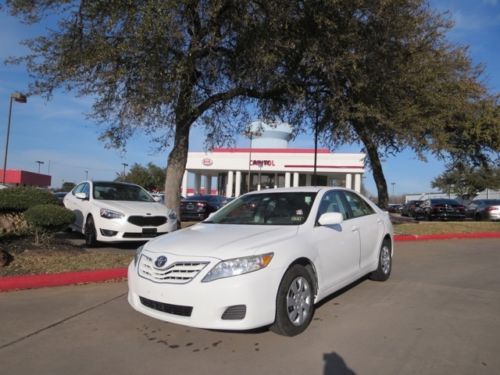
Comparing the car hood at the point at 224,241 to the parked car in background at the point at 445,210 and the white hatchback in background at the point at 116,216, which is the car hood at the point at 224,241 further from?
the parked car in background at the point at 445,210

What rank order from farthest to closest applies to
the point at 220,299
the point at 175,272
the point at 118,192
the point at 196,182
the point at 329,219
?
the point at 196,182, the point at 118,192, the point at 329,219, the point at 175,272, the point at 220,299

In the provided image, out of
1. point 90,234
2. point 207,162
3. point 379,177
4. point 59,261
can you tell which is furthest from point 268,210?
point 207,162

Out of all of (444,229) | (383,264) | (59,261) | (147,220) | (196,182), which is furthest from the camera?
(196,182)

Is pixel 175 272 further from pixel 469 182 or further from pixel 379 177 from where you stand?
pixel 469 182

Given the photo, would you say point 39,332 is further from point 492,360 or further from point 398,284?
point 398,284

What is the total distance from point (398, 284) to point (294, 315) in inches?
128

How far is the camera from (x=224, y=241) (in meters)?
4.89

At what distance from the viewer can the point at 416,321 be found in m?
5.46

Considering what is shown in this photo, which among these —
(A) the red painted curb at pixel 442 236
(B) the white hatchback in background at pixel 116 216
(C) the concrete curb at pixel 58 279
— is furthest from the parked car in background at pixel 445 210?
(C) the concrete curb at pixel 58 279

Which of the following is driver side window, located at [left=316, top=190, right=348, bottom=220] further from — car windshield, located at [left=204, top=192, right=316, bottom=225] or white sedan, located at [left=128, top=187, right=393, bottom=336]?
car windshield, located at [left=204, top=192, right=316, bottom=225]

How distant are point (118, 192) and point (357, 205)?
6.65 meters

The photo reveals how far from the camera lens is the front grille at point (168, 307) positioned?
4.49 meters

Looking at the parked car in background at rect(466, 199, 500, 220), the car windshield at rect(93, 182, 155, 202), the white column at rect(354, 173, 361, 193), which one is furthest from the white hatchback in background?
the white column at rect(354, 173, 361, 193)

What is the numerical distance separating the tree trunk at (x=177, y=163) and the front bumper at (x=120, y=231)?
9.32 ft
